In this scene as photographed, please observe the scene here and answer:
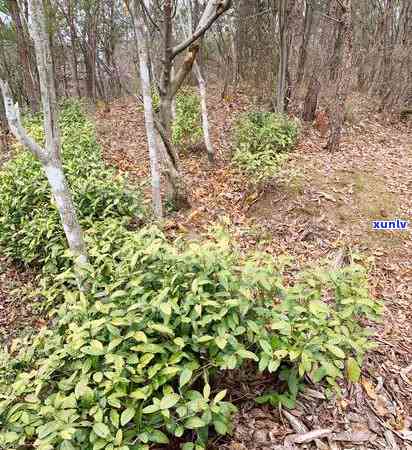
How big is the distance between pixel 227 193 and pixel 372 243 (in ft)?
8.56

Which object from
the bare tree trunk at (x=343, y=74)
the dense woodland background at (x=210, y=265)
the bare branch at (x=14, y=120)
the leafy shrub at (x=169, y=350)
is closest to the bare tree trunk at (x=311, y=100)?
the dense woodland background at (x=210, y=265)

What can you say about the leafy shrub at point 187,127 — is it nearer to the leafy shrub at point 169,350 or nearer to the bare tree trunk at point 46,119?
the bare tree trunk at point 46,119

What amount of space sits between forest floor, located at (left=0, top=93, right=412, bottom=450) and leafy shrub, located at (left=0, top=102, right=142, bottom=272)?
17.4 inches

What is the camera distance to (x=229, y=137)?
29.0 ft

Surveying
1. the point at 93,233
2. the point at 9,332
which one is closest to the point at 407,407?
the point at 93,233

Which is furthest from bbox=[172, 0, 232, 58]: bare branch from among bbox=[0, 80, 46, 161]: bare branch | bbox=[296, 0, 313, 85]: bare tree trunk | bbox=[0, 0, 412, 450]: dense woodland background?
bbox=[296, 0, 313, 85]: bare tree trunk

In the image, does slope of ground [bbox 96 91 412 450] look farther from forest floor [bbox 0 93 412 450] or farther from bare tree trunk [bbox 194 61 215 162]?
bare tree trunk [bbox 194 61 215 162]

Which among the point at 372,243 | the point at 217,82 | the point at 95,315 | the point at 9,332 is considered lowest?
the point at 9,332

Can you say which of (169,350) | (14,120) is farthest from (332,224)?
(14,120)

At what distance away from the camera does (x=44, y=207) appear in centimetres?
486

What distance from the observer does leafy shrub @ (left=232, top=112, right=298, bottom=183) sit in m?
6.32

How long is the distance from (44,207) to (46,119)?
7.36 feet

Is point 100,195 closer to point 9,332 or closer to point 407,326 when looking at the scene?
point 9,332

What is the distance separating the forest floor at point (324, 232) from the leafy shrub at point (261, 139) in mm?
290
